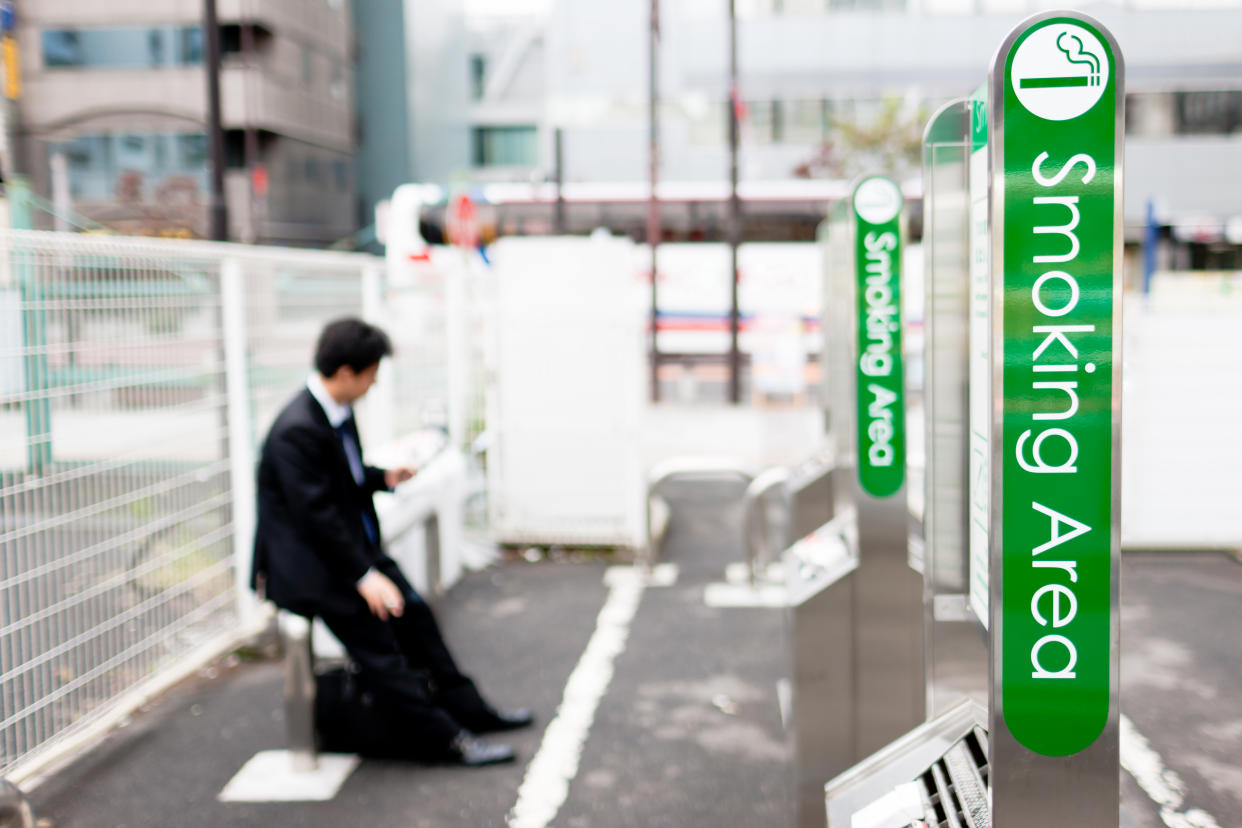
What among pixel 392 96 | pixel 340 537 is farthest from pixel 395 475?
pixel 392 96

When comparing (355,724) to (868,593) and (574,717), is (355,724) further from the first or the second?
(868,593)

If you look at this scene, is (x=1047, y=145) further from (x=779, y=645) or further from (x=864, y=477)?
(x=779, y=645)

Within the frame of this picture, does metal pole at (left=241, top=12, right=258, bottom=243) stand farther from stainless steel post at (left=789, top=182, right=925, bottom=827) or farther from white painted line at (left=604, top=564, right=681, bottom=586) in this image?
stainless steel post at (left=789, top=182, right=925, bottom=827)

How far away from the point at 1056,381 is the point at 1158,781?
2.84 meters

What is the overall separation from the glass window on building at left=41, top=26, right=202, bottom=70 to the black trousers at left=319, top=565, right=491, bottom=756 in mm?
34550

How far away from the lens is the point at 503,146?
A: 157 ft

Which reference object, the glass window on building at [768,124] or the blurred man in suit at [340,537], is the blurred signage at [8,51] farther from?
the glass window on building at [768,124]

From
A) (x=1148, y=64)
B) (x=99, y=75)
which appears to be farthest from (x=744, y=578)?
(x=99, y=75)

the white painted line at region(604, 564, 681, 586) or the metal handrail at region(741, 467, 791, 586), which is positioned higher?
the metal handrail at region(741, 467, 791, 586)

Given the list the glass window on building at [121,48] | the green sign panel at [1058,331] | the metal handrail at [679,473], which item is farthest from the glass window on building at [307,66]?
the green sign panel at [1058,331]

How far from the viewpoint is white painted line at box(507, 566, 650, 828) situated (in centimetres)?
353

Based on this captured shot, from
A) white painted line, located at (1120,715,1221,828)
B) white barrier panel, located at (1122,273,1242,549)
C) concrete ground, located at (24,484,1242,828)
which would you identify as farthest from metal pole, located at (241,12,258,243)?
white painted line, located at (1120,715,1221,828)

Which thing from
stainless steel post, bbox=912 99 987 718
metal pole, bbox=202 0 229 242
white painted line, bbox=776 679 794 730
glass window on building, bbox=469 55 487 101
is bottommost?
white painted line, bbox=776 679 794 730

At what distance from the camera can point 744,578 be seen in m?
6.31
